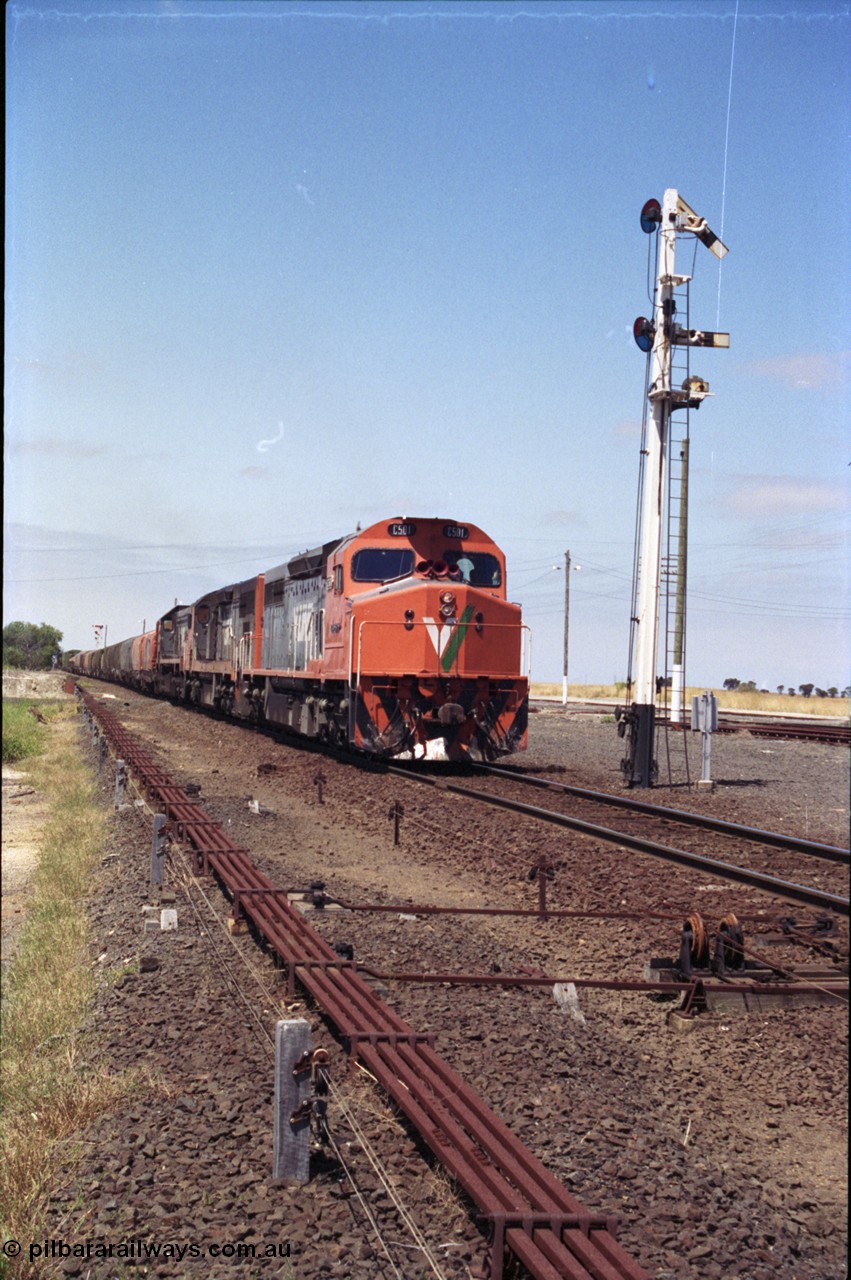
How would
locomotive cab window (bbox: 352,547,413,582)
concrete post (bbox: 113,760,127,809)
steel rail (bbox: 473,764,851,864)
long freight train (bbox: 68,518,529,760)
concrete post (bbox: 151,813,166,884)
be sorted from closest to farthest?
steel rail (bbox: 473,764,851,864) → concrete post (bbox: 151,813,166,884) → concrete post (bbox: 113,760,127,809) → long freight train (bbox: 68,518,529,760) → locomotive cab window (bbox: 352,547,413,582)

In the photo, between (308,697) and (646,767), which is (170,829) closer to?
(646,767)

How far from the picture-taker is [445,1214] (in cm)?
387

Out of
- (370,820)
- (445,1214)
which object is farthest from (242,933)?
(370,820)

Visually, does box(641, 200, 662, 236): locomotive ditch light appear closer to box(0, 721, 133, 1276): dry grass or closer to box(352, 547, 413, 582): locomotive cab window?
box(352, 547, 413, 582): locomotive cab window

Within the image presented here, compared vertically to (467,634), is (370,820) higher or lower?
lower

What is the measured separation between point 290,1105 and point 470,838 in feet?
27.1

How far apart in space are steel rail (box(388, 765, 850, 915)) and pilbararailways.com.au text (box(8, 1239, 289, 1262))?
2049mm

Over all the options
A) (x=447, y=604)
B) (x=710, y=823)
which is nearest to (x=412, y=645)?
(x=447, y=604)

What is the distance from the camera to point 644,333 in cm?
1628

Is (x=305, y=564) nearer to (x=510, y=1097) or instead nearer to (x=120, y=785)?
(x=120, y=785)

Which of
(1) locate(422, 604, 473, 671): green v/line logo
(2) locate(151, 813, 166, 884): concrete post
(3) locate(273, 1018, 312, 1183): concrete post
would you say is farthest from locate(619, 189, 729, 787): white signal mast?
(3) locate(273, 1018, 312, 1183): concrete post

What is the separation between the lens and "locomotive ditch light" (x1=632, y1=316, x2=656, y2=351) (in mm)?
16141

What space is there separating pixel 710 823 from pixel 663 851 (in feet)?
2.90

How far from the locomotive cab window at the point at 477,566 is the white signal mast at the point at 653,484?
9.03 ft
